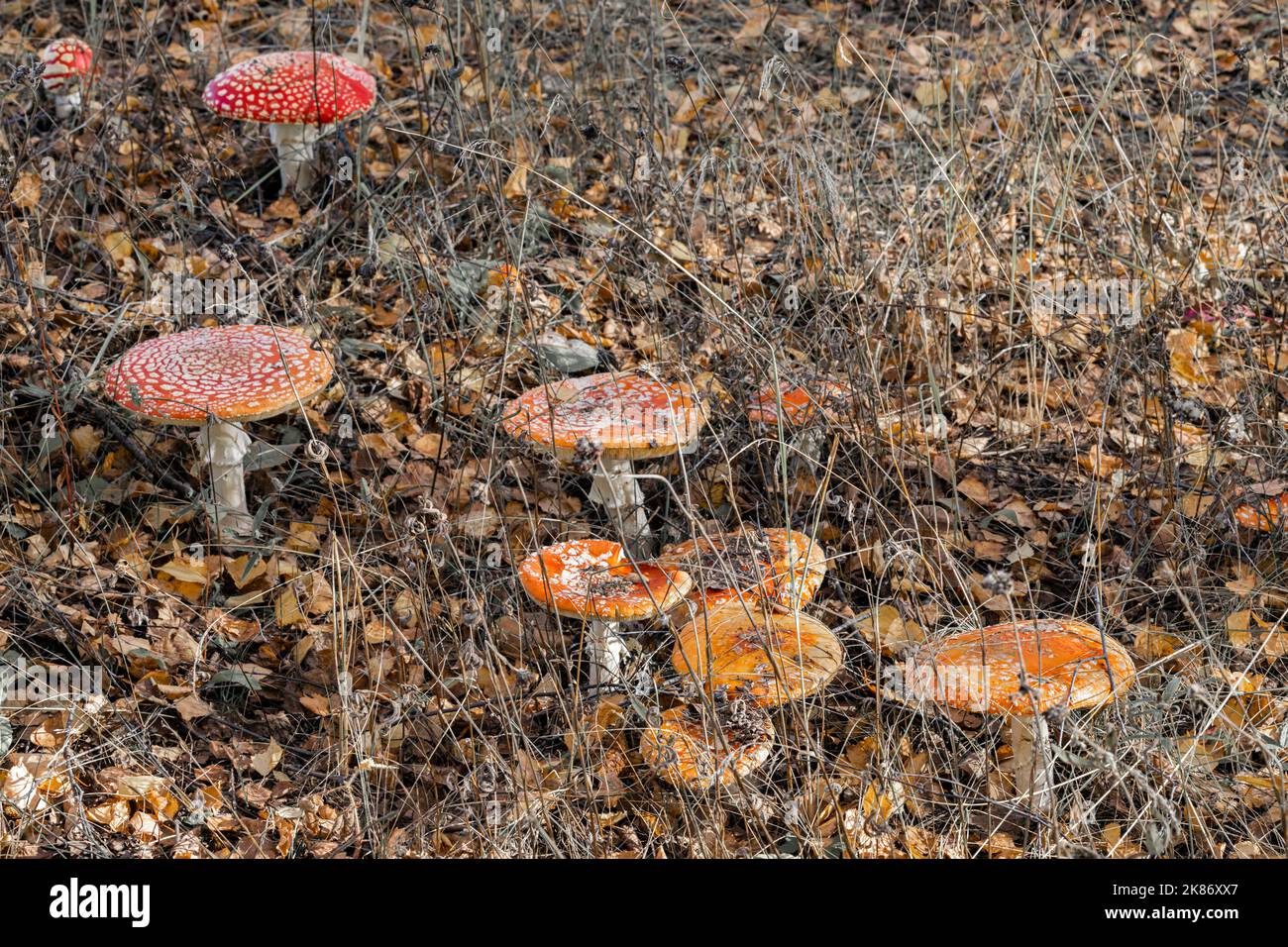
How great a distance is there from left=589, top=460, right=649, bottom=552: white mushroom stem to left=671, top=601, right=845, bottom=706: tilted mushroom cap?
0.79 metres

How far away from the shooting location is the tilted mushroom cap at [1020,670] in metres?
3.30

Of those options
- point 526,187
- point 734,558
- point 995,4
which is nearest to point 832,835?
point 734,558

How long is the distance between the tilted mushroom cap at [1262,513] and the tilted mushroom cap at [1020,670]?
4.47 feet

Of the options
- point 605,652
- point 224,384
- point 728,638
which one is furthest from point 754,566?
point 224,384

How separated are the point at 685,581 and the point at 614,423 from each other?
2.18 ft

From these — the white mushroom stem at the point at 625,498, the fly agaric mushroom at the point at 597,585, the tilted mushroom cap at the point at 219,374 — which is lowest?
the white mushroom stem at the point at 625,498

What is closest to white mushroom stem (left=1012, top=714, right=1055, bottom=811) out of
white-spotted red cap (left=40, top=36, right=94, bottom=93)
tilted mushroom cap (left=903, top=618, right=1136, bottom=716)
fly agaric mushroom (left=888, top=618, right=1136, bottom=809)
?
fly agaric mushroom (left=888, top=618, right=1136, bottom=809)

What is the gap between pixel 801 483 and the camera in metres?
4.93

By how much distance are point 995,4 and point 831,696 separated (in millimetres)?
5034

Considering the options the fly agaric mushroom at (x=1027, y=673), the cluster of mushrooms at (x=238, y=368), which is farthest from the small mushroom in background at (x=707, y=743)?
the cluster of mushrooms at (x=238, y=368)

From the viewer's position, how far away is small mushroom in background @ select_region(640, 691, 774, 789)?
3.52 metres

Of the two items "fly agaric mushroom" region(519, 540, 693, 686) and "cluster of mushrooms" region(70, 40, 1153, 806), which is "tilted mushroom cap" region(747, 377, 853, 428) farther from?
"fly agaric mushroom" region(519, 540, 693, 686)

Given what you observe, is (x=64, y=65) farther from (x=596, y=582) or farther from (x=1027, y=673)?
(x=1027, y=673)

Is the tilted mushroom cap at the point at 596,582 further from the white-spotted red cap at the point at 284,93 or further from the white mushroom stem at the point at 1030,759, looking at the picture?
the white-spotted red cap at the point at 284,93
